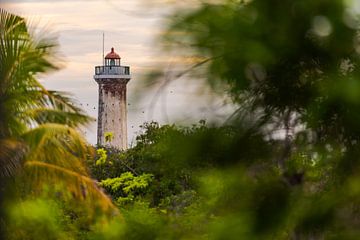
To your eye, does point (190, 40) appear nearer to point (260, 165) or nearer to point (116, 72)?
point (260, 165)

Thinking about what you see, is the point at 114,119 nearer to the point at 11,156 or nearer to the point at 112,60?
the point at 112,60

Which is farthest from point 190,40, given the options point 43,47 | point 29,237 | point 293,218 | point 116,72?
point 116,72

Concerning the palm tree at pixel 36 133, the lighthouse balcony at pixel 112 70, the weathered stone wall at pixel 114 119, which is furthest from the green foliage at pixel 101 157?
the lighthouse balcony at pixel 112 70

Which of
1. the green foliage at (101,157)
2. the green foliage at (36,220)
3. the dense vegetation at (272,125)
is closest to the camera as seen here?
the dense vegetation at (272,125)

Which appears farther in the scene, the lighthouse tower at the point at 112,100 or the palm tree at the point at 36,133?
the lighthouse tower at the point at 112,100

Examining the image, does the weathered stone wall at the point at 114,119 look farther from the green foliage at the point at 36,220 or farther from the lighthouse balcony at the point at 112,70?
the green foliage at the point at 36,220

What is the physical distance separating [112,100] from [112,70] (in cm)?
172

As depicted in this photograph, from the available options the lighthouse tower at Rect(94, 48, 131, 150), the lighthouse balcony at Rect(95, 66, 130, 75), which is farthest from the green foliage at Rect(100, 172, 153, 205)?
the lighthouse balcony at Rect(95, 66, 130, 75)

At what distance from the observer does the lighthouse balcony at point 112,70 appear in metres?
38.0

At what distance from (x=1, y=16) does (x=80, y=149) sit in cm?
170

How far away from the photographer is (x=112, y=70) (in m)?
38.4

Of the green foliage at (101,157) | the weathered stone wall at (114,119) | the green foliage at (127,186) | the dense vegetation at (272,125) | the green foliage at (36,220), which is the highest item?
the weathered stone wall at (114,119)

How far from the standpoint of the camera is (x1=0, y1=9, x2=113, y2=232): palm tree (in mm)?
11648

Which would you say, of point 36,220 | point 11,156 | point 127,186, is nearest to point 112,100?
point 127,186
